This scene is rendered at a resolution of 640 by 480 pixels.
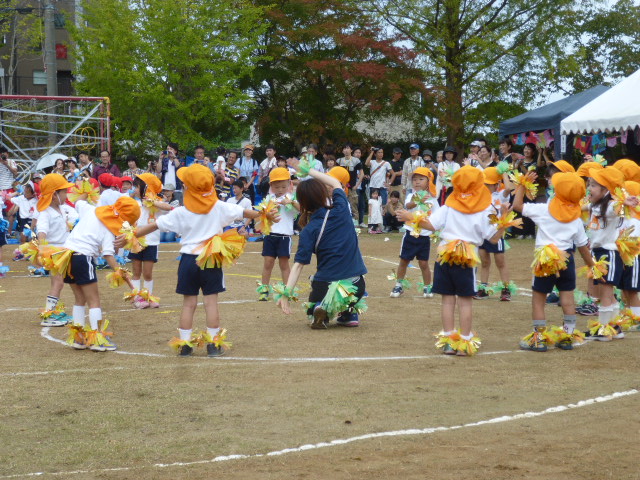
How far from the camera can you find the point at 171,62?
27.8 meters

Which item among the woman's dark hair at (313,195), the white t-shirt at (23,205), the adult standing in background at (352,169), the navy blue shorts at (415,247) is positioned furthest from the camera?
the adult standing in background at (352,169)

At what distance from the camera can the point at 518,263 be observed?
15.6 meters

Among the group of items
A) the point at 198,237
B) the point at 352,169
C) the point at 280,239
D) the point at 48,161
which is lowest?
the point at 280,239

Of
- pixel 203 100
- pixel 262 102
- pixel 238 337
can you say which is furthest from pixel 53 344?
pixel 262 102

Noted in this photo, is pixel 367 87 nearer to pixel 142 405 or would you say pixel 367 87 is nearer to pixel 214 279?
pixel 214 279

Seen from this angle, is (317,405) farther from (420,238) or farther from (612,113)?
(612,113)

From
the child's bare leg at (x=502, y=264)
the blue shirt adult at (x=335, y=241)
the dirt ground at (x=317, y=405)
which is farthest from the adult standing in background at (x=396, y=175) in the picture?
the blue shirt adult at (x=335, y=241)

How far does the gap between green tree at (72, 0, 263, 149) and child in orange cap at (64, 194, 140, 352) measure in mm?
19424

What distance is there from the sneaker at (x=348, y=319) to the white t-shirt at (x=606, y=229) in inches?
109

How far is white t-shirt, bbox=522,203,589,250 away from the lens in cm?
841

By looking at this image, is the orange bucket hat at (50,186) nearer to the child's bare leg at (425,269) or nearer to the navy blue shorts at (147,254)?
the navy blue shorts at (147,254)

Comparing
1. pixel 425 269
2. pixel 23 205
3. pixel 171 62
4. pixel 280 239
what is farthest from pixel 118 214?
pixel 171 62

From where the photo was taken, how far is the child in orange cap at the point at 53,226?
10109 millimetres

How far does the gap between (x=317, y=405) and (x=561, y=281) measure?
3238mm
